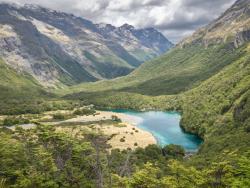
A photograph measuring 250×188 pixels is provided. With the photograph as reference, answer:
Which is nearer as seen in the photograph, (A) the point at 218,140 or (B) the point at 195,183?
(B) the point at 195,183

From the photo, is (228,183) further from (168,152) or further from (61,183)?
(168,152)

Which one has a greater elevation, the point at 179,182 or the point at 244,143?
the point at 244,143

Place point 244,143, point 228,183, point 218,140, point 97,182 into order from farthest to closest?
point 218,140, point 244,143, point 97,182, point 228,183

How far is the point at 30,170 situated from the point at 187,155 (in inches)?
4863

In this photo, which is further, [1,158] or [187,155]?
[187,155]

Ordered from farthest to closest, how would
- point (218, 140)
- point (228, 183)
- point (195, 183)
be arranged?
point (218, 140) → point (195, 183) → point (228, 183)

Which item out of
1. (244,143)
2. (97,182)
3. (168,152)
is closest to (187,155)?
(168,152)

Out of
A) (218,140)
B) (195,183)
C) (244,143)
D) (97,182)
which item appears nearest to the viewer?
(195,183)

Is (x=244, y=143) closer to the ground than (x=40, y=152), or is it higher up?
higher up

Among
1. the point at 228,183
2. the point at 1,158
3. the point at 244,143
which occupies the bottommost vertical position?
the point at 228,183

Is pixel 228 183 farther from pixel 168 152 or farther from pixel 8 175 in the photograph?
pixel 168 152

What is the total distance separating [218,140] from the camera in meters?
177

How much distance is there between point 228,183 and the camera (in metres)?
59.1

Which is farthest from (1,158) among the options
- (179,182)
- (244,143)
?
(244,143)
